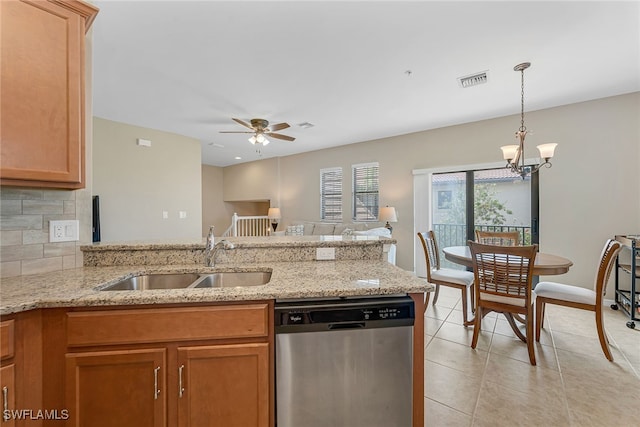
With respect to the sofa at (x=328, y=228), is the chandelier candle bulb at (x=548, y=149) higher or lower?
higher

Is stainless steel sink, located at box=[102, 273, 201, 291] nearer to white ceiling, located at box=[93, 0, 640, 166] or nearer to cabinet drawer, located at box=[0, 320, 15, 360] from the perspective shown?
cabinet drawer, located at box=[0, 320, 15, 360]

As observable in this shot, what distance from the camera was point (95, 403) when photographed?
1079mm

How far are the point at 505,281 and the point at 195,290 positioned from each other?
2360 mm

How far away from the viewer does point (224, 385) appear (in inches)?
45.1

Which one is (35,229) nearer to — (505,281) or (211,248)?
(211,248)

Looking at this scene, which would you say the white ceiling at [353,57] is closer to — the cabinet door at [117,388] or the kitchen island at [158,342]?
the kitchen island at [158,342]

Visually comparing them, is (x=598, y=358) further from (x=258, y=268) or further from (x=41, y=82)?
(x=41, y=82)

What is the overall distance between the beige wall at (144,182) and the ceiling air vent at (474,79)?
14.2 feet

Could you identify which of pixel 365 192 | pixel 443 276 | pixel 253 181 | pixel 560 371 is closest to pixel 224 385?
pixel 560 371

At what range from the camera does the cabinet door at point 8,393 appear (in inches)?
38.2

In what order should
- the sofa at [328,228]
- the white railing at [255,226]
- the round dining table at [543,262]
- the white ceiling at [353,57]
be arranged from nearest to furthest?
the white ceiling at [353,57] → the round dining table at [543,262] → the sofa at [328,228] → the white railing at [255,226]

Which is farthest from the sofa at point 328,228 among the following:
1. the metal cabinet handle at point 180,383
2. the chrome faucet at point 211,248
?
the metal cabinet handle at point 180,383

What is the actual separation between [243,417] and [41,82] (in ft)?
5.94

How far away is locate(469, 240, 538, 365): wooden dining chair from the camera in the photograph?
2088 millimetres
